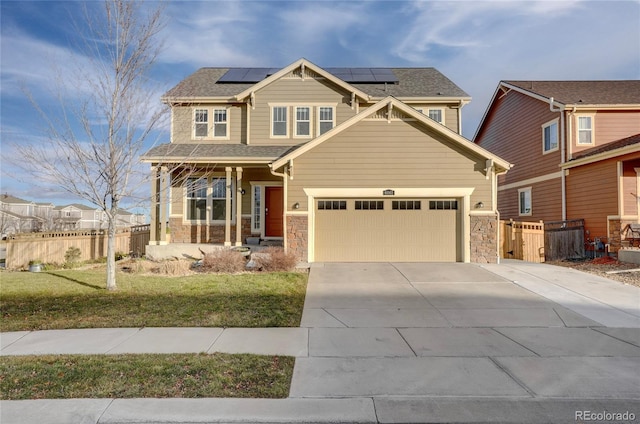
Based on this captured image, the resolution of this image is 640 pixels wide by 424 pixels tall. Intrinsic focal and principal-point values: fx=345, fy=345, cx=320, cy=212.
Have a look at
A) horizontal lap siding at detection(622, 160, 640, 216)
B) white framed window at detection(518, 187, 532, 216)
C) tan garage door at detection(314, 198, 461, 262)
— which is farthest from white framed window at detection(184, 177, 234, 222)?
white framed window at detection(518, 187, 532, 216)

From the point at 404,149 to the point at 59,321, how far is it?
10.4 m

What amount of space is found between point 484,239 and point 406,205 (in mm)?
2847

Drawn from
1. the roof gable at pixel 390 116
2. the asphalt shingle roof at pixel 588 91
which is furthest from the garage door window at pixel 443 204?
the asphalt shingle roof at pixel 588 91

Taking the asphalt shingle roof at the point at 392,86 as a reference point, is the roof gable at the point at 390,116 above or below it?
below

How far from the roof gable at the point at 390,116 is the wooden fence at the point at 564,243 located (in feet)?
12.7

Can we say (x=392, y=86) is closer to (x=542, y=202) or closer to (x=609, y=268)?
(x=542, y=202)

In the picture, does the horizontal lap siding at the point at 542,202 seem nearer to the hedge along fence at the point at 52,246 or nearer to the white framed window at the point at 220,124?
the white framed window at the point at 220,124

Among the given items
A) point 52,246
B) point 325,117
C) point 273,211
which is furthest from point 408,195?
point 52,246

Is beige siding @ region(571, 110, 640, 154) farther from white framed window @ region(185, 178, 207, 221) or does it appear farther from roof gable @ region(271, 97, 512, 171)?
white framed window @ region(185, 178, 207, 221)

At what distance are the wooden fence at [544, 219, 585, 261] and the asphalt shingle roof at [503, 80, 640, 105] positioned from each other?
605 centimetres

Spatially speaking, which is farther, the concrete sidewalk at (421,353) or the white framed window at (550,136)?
the white framed window at (550,136)

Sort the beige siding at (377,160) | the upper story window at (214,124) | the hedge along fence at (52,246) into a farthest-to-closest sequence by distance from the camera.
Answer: the upper story window at (214,124) → the hedge along fence at (52,246) → the beige siding at (377,160)

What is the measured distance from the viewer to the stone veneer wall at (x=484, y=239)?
38.3 ft

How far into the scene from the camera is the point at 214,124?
1533 centimetres
